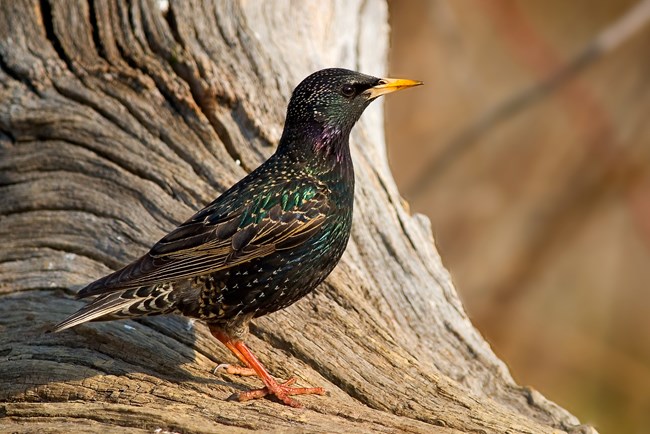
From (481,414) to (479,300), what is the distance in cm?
797

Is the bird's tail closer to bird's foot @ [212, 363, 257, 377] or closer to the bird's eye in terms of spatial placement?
bird's foot @ [212, 363, 257, 377]

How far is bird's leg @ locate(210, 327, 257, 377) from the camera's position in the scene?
4.79 metres

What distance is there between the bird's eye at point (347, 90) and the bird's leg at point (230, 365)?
1288 millimetres

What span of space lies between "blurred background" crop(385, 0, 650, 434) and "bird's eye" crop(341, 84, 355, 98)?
22.8 feet

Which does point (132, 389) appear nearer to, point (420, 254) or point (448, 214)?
point (420, 254)

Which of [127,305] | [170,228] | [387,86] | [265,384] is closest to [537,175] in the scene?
[387,86]

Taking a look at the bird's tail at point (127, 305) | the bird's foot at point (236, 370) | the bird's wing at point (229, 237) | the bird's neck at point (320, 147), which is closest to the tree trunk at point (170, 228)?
the bird's foot at point (236, 370)

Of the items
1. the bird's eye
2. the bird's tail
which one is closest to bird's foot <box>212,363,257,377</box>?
the bird's tail

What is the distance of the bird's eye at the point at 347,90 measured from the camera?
199 inches

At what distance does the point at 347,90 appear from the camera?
5066 millimetres

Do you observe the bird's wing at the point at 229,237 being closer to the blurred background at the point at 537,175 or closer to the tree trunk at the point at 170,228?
the tree trunk at the point at 170,228

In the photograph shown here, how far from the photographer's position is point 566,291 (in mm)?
12484

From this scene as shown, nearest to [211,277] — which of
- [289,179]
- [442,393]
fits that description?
[289,179]

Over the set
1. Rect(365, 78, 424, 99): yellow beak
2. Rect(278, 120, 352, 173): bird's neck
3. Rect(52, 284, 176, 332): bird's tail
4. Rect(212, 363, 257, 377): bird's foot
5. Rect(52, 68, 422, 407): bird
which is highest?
Rect(365, 78, 424, 99): yellow beak
